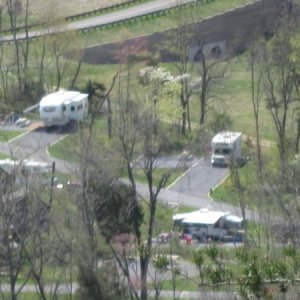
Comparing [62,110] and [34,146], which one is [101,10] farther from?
[34,146]

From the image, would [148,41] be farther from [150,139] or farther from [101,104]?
[150,139]

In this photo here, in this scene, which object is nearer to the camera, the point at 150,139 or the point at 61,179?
the point at 150,139

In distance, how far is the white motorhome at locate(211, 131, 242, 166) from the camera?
3616 cm

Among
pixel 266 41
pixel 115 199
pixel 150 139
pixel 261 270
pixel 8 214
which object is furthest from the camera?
pixel 266 41

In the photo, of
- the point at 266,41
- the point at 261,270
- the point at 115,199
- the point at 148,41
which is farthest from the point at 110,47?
the point at 261,270

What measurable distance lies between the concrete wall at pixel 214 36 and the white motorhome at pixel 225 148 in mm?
6998

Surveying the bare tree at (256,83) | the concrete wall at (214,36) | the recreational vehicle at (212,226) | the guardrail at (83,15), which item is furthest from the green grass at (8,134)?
the recreational vehicle at (212,226)

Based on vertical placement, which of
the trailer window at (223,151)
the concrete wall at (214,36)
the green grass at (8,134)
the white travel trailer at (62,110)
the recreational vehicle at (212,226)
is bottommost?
the recreational vehicle at (212,226)

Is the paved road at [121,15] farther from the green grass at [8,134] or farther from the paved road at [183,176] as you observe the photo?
the paved road at [183,176]

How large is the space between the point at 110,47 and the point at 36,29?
2275 mm

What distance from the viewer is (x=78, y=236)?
25172mm

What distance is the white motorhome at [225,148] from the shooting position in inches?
1424

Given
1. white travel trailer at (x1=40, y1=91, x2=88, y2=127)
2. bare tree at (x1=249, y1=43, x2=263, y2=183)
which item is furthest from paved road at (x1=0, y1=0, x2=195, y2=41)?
white travel trailer at (x1=40, y1=91, x2=88, y2=127)

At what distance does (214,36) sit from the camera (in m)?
47.7
